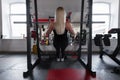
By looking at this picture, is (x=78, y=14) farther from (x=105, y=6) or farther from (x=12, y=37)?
(x=12, y=37)

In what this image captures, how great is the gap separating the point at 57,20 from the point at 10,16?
349 centimetres

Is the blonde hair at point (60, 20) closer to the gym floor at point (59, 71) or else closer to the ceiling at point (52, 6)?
the gym floor at point (59, 71)

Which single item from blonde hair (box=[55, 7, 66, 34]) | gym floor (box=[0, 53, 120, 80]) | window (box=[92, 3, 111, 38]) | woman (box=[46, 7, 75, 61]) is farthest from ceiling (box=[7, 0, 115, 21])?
blonde hair (box=[55, 7, 66, 34])

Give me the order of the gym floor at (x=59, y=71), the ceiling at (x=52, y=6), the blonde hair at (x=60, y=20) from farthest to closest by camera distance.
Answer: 1. the ceiling at (x=52, y=6)
2. the blonde hair at (x=60, y=20)
3. the gym floor at (x=59, y=71)

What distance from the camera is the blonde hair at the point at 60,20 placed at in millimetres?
3580

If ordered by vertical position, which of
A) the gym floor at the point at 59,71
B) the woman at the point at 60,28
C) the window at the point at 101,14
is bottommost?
the gym floor at the point at 59,71

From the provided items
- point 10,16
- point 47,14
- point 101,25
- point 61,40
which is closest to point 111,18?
point 101,25

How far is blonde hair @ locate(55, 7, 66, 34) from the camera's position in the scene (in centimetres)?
358

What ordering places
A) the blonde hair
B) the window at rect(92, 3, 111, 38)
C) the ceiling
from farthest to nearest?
the window at rect(92, 3, 111, 38) → the ceiling → the blonde hair

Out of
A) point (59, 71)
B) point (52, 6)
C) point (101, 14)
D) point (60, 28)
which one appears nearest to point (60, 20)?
point (60, 28)

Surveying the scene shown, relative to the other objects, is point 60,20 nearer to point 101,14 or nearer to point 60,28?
point 60,28

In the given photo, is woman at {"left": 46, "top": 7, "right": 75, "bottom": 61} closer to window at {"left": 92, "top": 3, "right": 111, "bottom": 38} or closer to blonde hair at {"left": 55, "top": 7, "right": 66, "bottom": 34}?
blonde hair at {"left": 55, "top": 7, "right": 66, "bottom": 34}

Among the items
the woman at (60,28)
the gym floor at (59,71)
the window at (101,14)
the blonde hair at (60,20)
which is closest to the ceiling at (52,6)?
the window at (101,14)

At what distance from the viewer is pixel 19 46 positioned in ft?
20.5
